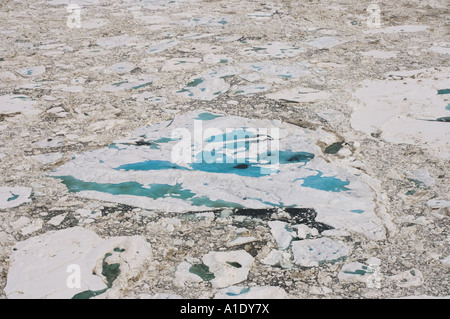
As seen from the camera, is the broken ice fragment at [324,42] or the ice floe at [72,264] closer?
the ice floe at [72,264]

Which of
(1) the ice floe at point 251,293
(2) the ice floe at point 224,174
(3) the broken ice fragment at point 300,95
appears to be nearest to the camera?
(1) the ice floe at point 251,293

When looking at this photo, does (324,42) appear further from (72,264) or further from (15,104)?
(72,264)

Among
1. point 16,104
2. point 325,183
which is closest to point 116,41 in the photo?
point 16,104

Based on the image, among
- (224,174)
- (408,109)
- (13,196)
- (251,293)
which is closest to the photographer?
(251,293)

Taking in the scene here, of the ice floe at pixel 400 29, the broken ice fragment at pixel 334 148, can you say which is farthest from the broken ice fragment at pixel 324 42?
the broken ice fragment at pixel 334 148

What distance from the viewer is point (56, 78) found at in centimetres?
355

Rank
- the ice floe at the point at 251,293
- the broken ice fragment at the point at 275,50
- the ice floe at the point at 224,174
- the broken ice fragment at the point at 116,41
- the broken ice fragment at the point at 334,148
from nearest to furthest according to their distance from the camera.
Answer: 1. the ice floe at the point at 251,293
2. the ice floe at the point at 224,174
3. the broken ice fragment at the point at 334,148
4. the broken ice fragment at the point at 275,50
5. the broken ice fragment at the point at 116,41

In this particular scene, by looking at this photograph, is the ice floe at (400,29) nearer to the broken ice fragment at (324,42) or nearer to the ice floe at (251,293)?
the broken ice fragment at (324,42)

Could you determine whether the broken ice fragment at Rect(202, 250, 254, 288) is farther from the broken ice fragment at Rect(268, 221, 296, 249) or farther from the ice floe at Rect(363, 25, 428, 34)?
the ice floe at Rect(363, 25, 428, 34)

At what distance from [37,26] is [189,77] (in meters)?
2.39

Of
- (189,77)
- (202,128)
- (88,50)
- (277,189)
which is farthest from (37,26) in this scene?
(277,189)

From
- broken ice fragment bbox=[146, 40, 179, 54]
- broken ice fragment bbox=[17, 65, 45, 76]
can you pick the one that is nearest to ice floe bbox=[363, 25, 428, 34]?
broken ice fragment bbox=[146, 40, 179, 54]

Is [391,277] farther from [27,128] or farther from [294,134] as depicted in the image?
[27,128]

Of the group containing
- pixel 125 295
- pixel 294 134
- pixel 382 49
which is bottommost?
pixel 125 295
